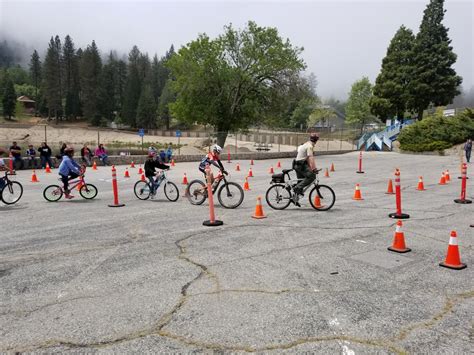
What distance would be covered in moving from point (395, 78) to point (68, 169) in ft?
174

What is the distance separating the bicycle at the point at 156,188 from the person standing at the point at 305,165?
417 cm

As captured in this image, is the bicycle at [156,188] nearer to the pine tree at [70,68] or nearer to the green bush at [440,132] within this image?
the green bush at [440,132]

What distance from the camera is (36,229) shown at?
8547 millimetres

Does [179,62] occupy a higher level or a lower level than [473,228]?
higher

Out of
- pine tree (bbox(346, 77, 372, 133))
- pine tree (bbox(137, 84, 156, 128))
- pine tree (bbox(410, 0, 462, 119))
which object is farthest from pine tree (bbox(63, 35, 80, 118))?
pine tree (bbox(410, 0, 462, 119))

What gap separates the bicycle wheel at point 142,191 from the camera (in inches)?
511

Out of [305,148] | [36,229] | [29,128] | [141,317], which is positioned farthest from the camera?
[29,128]

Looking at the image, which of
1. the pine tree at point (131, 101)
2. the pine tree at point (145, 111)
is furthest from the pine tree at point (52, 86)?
the pine tree at point (145, 111)

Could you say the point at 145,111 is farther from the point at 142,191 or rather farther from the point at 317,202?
the point at 317,202

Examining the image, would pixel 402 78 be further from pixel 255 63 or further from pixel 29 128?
pixel 29 128

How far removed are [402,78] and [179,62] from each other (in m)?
31.8

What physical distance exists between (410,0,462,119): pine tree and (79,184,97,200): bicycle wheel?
1985 inches

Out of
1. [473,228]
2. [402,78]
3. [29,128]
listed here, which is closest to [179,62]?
[402,78]

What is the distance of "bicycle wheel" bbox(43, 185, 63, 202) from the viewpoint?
41.0 feet
